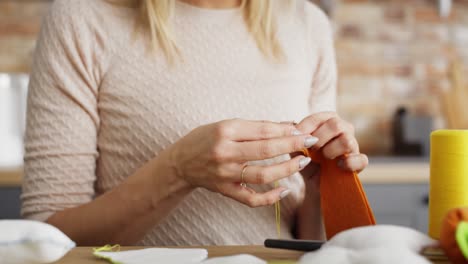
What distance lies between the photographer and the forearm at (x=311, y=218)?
1.06 m

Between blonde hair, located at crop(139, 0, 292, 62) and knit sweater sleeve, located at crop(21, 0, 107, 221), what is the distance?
10 centimetres

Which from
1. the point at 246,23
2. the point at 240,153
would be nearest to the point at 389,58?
the point at 246,23

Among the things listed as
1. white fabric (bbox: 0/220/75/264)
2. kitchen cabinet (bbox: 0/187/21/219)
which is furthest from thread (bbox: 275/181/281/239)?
kitchen cabinet (bbox: 0/187/21/219)

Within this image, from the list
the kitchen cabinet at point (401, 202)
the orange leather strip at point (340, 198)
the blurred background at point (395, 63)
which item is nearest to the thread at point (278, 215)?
the orange leather strip at point (340, 198)

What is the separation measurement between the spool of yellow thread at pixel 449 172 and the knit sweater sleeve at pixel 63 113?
0.58 metres

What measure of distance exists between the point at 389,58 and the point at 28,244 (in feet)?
7.82

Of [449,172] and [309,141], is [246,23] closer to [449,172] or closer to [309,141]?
[309,141]

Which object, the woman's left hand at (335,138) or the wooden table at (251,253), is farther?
the woman's left hand at (335,138)

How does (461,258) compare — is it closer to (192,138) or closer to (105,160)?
(192,138)

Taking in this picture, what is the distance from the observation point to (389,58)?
277 cm

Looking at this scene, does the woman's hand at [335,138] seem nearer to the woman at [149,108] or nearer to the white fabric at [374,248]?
the woman at [149,108]

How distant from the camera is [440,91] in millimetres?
2783

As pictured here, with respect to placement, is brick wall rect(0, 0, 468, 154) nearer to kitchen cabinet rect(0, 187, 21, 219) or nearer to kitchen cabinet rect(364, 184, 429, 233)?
kitchen cabinet rect(364, 184, 429, 233)

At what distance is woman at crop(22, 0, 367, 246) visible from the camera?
99 centimetres
